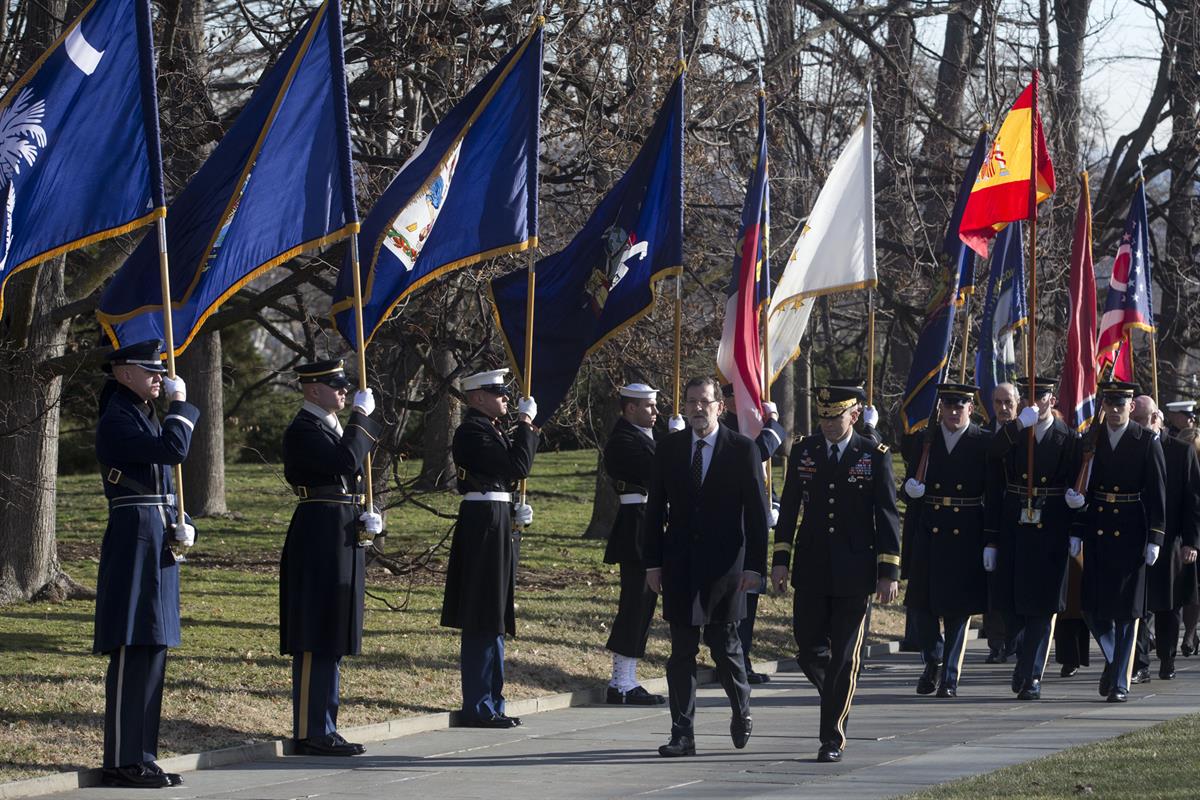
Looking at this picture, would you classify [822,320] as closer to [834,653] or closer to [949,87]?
[949,87]

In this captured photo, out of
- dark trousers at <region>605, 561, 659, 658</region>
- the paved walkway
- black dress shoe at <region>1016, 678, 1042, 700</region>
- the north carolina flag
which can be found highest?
the north carolina flag

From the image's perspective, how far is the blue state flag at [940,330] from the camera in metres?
14.3

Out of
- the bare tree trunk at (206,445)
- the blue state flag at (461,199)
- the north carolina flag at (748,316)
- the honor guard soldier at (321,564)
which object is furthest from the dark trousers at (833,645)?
the bare tree trunk at (206,445)

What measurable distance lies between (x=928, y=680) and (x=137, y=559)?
6052 millimetres

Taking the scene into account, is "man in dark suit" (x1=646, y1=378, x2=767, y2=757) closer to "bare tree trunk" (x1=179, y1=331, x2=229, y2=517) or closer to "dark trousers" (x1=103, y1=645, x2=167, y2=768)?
"dark trousers" (x1=103, y1=645, x2=167, y2=768)

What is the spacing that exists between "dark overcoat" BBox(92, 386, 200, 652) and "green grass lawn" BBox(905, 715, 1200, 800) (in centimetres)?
378

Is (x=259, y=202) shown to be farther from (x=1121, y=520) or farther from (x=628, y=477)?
(x=1121, y=520)

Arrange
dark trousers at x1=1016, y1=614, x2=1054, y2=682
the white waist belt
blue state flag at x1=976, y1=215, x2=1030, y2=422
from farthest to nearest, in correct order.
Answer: blue state flag at x1=976, y1=215, x2=1030, y2=422 < dark trousers at x1=1016, y1=614, x2=1054, y2=682 < the white waist belt

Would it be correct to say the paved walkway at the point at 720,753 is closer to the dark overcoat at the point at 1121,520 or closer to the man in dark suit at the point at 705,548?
the man in dark suit at the point at 705,548

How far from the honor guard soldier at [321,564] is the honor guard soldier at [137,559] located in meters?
0.90

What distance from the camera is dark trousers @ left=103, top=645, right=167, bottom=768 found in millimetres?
8625

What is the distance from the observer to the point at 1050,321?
896 inches

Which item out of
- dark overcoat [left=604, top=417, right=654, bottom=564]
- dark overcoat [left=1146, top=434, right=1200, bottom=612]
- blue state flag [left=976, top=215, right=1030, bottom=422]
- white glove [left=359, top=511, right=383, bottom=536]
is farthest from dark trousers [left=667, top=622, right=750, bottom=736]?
blue state flag [left=976, top=215, right=1030, bottom=422]

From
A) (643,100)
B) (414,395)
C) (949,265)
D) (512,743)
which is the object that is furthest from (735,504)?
(414,395)
